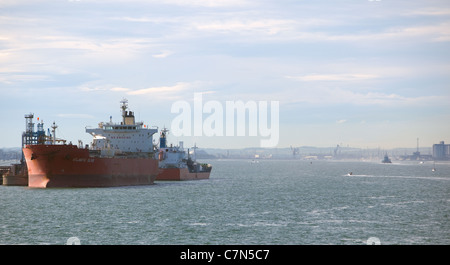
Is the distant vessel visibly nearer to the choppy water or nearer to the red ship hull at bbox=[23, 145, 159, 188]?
the red ship hull at bbox=[23, 145, 159, 188]

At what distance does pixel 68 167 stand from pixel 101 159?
3474mm

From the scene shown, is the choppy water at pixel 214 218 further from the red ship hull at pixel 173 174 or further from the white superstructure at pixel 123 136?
the red ship hull at pixel 173 174

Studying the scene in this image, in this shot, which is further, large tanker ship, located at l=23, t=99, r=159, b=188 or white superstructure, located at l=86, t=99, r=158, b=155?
white superstructure, located at l=86, t=99, r=158, b=155

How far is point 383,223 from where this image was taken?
116 ft

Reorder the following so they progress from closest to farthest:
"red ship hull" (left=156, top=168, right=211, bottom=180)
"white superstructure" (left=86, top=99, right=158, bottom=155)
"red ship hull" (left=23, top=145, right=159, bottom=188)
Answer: "red ship hull" (left=23, top=145, right=159, bottom=188) < "white superstructure" (left=86, top=99, right=158, bottom=155) < "red ship hull" (left=156, top=168, right=211, bottom=180)

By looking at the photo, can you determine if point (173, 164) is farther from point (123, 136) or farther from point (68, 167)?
point (68, 167)

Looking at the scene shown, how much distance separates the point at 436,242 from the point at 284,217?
37.6 feet

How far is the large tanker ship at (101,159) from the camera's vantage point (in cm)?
5534

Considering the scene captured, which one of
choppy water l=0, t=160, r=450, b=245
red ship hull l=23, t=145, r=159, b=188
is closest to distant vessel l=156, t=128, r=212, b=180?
red ship hull l=23, t=145, r=159, b=188

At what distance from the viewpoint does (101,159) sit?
57.8 metres

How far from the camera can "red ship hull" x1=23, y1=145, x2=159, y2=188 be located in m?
55.1
